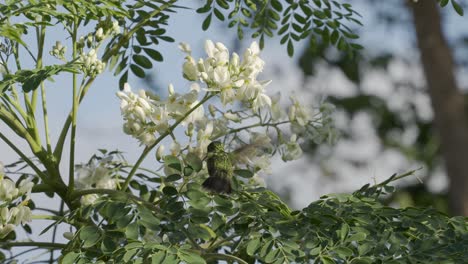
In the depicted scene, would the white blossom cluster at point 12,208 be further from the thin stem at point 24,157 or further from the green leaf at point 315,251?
the green leaf at point 315,251

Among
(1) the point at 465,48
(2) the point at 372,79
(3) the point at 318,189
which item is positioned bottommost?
(3) the point at 318,189

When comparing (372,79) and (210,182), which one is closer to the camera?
(210,182)

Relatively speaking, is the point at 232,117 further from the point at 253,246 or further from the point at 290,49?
the point at 290,49

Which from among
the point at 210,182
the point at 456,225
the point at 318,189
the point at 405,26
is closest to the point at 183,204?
the point at 210,182

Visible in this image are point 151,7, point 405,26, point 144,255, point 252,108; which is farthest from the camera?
point 405,26

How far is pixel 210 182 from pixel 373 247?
384 mm

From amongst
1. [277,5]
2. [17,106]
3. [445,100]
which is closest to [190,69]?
[17,106]

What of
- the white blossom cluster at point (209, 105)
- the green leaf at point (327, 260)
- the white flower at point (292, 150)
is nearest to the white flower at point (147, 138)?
the white blossom cluster at point (209, 105)

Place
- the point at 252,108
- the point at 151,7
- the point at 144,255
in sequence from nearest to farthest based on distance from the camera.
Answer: the point at 144,255
the point at 252,108
the point at 151,7

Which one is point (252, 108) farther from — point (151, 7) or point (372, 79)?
point (372, 79)

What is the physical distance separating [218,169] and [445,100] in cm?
500

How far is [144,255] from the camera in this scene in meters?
1.85

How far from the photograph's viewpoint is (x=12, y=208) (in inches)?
83.0

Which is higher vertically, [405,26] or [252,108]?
A: [252,108]
